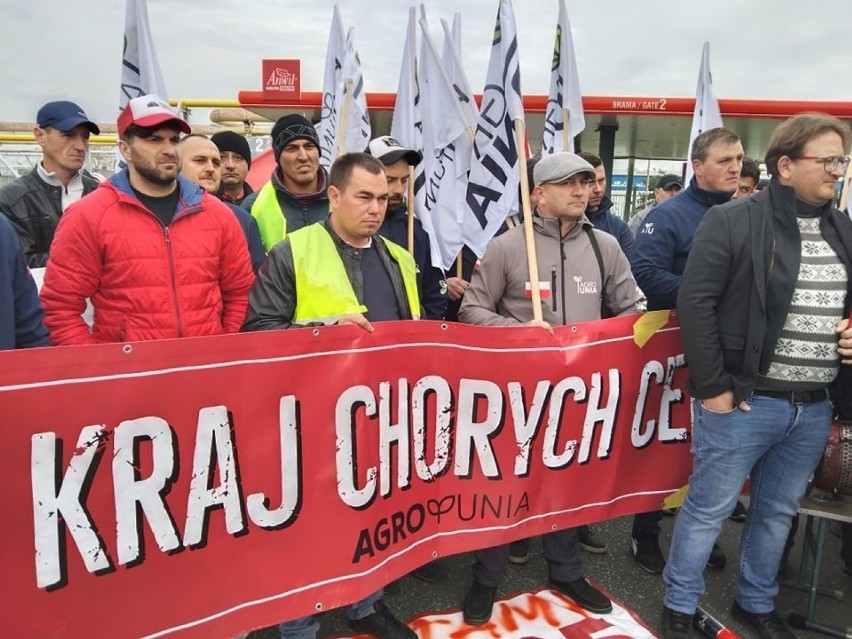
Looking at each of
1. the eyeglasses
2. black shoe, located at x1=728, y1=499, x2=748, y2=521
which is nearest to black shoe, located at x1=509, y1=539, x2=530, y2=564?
black shoe, located at x1=728, y1=499, x2=748, y2=521

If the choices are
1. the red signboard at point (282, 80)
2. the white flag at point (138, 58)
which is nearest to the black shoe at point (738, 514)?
the white flag at point (138, 58)

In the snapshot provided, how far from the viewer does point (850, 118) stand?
12.5 m

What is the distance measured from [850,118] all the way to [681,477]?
12.9 meters

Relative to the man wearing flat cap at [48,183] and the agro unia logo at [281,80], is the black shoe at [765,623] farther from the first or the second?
the agro unia logo at [281,80]

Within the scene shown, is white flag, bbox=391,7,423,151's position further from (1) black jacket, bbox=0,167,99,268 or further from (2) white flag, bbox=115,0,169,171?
(1) black jacket, bbox=0,167,99,268

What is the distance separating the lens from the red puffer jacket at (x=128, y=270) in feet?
7.49

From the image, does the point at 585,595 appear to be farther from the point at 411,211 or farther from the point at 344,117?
the point at 344,117

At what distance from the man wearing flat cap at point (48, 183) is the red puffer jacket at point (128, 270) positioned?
58.4 inches

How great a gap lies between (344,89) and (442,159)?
3.12 feet

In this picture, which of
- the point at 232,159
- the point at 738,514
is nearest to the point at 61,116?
the point at 232,159

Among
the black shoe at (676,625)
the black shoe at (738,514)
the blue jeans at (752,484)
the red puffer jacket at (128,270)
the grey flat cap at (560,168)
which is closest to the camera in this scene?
the red puffer jacket at (128,270)

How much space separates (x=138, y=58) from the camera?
3455 mm

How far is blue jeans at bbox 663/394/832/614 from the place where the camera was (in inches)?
99.9

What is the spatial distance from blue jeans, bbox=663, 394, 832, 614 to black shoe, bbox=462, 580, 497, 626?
2.58 ft
